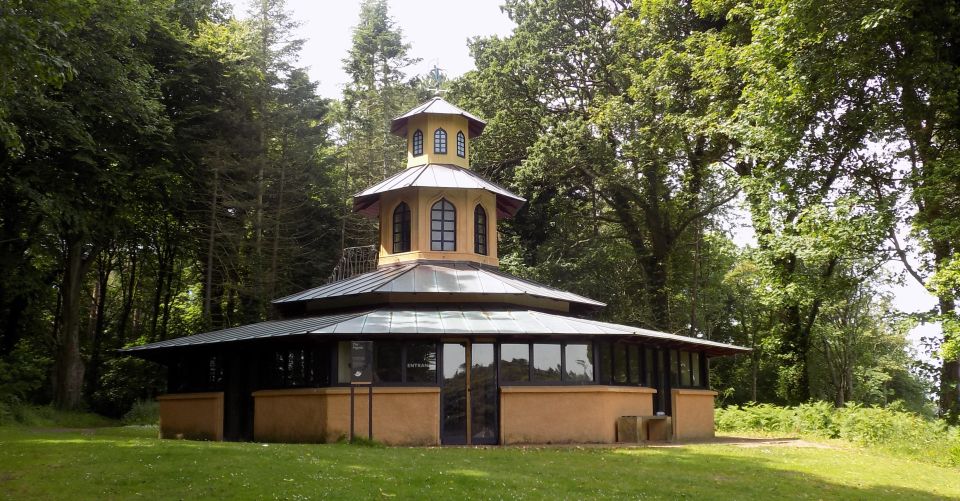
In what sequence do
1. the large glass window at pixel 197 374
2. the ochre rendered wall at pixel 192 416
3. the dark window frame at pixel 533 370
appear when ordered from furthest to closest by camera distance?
the large glass window at pixel 197 374 < the ochre rendered wall at pixel 192 416 < the dark window frame at pixel 533 370

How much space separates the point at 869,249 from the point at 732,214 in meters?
19.3

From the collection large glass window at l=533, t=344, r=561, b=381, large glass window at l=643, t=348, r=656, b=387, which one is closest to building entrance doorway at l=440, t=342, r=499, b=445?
large glass window at l=533, t=344, r=561, b=381

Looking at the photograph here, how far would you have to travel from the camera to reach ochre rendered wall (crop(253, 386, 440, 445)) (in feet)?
63.3

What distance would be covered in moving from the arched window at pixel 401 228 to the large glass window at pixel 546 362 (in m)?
6.57

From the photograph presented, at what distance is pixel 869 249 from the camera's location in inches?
913

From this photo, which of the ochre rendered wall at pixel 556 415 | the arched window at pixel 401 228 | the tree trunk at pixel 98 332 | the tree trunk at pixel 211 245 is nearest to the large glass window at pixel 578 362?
the ochre rendered wall at pixel 556 415

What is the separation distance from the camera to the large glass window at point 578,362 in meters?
21.0

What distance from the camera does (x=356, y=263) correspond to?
3591cm

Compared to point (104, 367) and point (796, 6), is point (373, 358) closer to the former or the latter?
point (796, 6)

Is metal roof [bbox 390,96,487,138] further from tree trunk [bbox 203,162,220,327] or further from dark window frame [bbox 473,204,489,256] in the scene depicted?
tree trunk [bbox 203,162,220,327]

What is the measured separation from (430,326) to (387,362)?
132 centimetres

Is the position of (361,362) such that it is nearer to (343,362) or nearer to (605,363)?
(343,362)

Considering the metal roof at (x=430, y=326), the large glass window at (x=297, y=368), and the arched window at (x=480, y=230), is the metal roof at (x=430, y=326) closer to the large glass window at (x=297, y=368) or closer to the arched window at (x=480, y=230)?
the large glass window at (x=297, y=368)

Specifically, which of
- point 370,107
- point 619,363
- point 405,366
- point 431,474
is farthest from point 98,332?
point 431,474
